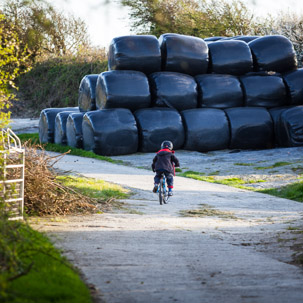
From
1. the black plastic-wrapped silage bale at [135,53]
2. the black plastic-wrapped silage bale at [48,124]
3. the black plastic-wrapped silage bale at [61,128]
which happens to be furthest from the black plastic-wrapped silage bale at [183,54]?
the black plastic-wrapped silage bale at [48,124]

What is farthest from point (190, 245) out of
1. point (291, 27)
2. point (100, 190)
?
point (291, 27)

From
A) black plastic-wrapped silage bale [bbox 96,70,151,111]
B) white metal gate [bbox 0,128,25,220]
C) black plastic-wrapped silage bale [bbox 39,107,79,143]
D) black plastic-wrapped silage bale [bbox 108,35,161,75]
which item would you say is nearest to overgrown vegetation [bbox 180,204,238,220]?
white metal gate [bbox 0,128,25,220]

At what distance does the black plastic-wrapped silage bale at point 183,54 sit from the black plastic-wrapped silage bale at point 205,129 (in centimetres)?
185

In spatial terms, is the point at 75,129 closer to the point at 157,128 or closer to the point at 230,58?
the point at 157,128

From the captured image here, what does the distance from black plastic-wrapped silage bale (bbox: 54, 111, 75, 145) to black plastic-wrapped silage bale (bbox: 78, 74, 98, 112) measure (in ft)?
2.70

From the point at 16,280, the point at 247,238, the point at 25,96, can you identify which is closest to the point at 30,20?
the point at 16,280

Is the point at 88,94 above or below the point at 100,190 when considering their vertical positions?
above

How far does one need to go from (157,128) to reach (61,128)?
4.74 metres

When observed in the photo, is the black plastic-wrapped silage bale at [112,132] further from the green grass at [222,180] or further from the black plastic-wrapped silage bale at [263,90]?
the black plastic-wrapped silage bale at [263,90]

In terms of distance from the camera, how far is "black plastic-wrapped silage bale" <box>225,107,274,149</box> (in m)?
22.4

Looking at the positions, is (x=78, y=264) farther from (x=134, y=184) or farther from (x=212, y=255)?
(x=134, y=184)

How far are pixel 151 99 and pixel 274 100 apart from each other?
5.10 metres

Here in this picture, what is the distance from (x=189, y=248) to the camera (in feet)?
23.6

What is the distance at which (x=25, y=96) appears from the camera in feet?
133
